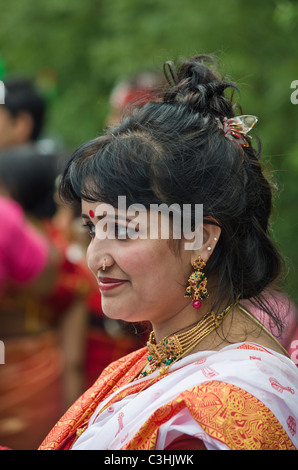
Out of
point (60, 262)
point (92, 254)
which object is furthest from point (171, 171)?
point (60, 262)

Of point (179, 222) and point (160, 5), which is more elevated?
point (160, 5)

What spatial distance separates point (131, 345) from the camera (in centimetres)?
456

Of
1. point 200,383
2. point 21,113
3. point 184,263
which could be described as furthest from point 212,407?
point 21,113

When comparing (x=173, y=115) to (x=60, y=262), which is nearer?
(x=173, y=115)

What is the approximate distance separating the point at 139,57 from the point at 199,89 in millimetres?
2903

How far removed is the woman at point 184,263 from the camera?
177 cm

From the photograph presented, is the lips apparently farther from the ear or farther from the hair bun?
the hair bun

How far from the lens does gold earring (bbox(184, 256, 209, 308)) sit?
76.5 inches

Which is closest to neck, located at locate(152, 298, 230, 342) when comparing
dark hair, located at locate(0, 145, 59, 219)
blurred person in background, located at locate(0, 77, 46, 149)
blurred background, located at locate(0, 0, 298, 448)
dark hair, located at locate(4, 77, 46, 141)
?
blurred background, located at locate(0, 0, 298, 448)

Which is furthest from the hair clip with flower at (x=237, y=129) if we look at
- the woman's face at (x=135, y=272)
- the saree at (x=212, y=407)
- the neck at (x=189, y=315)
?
the saree at (x=212, y=407)

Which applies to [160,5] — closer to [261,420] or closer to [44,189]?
[44,189]

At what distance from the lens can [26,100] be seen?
5.79 metres
